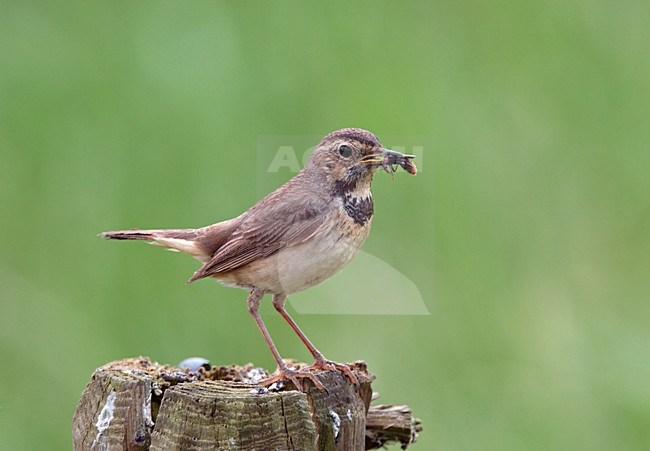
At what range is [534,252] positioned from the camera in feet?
26.8

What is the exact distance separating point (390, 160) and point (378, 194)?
7.08 feet

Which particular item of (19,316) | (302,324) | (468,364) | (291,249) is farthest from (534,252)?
(19,316)

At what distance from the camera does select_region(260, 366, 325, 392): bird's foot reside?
4.58 m

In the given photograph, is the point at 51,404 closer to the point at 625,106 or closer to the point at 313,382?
the point at 313,382

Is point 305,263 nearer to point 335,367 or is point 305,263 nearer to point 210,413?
point 335,367

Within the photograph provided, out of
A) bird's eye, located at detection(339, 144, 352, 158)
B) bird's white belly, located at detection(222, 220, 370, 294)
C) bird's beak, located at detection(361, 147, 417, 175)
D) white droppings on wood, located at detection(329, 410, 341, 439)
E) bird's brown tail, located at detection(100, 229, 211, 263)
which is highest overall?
bird's eye, located at detection(339, 144, 352, 158)

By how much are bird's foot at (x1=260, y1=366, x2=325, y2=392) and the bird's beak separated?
116 cm

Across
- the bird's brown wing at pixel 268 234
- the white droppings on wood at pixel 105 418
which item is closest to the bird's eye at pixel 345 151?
Answer: the bird's brown wing at pixel 268 234

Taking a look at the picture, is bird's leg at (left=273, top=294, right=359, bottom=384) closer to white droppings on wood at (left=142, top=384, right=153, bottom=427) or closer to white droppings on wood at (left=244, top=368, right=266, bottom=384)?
white droppings on wood at (left=244, top=368, right=266, bottom=384)

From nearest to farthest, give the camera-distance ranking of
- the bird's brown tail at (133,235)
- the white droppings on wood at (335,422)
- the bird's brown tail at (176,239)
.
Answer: the white droppings on wood at (335,422) < the bird's brown tail at (176,239) < the bird's brown tail at (133,235)

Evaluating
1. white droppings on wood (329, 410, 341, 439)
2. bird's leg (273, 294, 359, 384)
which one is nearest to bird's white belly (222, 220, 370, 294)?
bird's leg (273, 294, 359, 384)

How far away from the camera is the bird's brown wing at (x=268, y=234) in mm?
5406

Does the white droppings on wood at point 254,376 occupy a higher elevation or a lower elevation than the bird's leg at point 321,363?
lower

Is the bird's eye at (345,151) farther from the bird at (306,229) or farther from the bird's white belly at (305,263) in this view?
the bird's white belly at (305,263)
